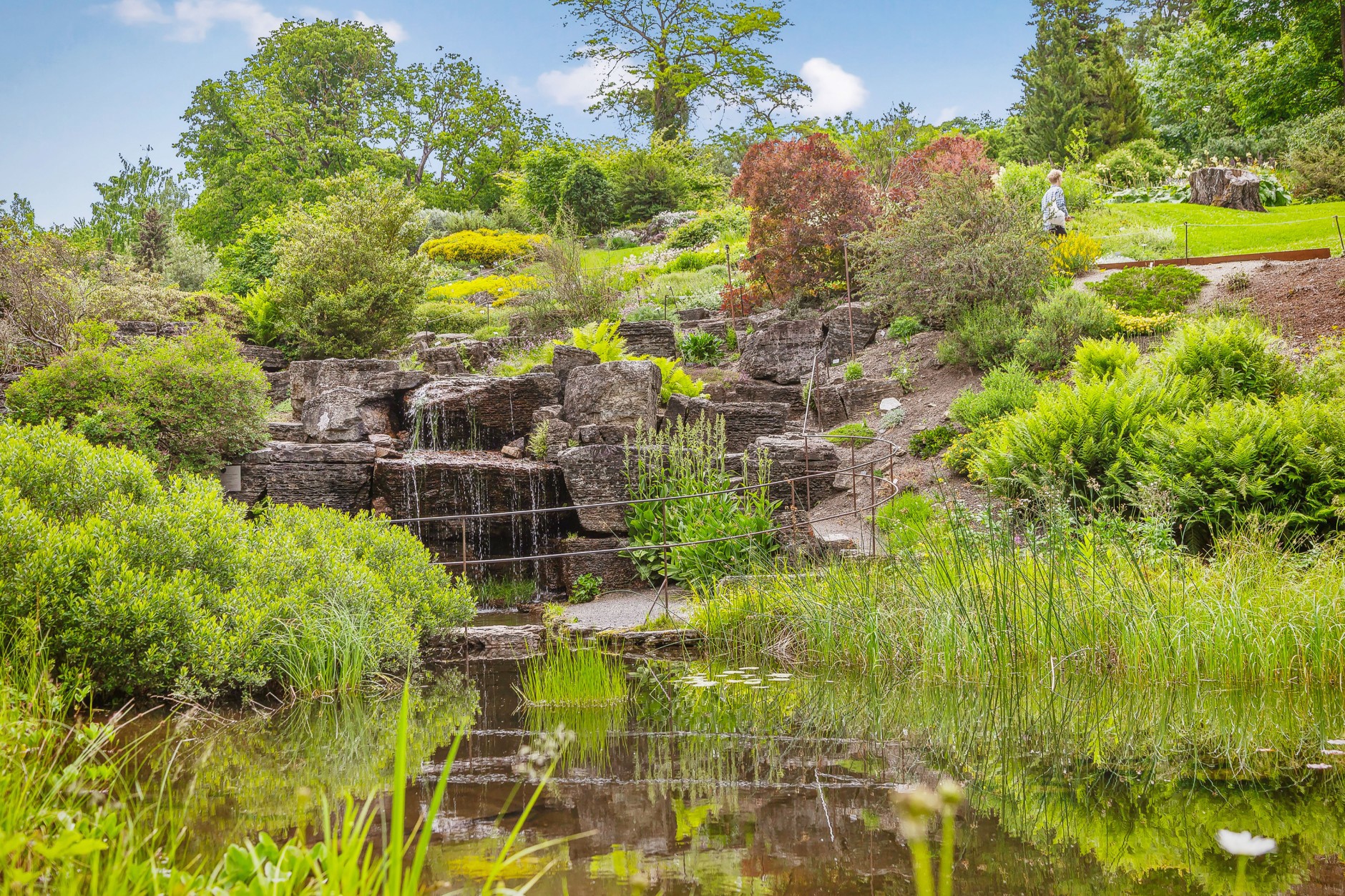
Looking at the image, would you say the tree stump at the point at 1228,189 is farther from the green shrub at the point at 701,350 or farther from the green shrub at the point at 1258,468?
the green shrub at the point at 1258,468

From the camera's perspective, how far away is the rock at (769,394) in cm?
1214

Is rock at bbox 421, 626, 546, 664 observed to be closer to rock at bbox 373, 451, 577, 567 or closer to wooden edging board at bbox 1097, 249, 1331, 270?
rock at bbox 373, 451, 577, 567

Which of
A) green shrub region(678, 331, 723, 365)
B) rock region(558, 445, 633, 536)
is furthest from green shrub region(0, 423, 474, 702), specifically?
green shrub region(678, 331, 723, 365)

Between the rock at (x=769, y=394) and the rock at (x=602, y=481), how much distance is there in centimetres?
354

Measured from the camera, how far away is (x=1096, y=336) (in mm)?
11109

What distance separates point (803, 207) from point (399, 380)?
7097 millimetres

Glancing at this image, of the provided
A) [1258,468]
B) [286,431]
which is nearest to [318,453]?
[286,431]

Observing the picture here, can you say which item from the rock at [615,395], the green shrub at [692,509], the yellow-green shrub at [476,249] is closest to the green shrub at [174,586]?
the green shrub at [692,509]

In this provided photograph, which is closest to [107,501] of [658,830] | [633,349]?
[658,830]

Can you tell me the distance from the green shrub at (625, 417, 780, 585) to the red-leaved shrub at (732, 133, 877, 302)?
6.27 meters

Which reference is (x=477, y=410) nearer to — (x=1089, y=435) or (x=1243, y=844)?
(x=1089, y=435)

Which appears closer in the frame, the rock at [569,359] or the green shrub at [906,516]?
the green shrub at [906,516]

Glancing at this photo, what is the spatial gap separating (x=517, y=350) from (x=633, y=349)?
7.62 feet

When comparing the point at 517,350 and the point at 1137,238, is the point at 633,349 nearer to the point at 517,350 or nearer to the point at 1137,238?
the point at 517,350
